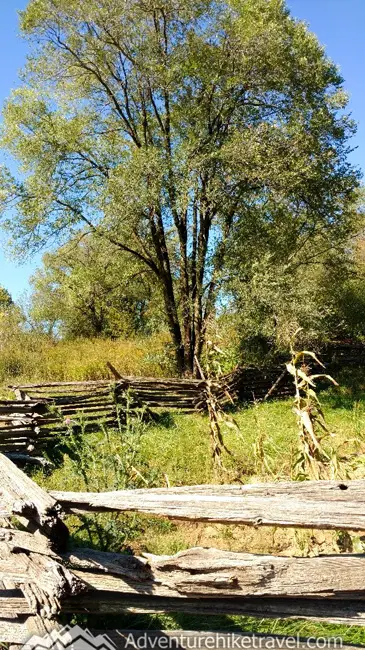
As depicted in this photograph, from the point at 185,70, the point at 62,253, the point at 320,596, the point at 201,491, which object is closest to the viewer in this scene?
the point at 320,596

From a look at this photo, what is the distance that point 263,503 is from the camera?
2443mm

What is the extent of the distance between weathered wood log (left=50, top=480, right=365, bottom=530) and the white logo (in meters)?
0.58

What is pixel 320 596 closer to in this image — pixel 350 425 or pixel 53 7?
pixel 350 425

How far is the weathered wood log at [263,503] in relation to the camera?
237cm

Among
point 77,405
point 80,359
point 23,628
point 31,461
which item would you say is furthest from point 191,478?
point 80,359

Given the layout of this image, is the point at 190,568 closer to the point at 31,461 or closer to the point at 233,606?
the point at 233,606

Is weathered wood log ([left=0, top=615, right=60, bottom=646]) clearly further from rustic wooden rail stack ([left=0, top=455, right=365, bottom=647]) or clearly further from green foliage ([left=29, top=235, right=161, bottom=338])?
green foliage ([left=29, top=235, right=161, bottom=338])

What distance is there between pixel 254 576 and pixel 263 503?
33cm

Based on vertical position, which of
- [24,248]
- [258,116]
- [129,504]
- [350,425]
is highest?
[258,116]

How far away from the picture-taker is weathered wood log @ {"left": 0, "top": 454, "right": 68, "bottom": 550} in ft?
8.58

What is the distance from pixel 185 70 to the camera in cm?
1135

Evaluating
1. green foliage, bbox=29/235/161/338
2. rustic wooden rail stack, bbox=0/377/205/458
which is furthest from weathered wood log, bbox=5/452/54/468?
green foliage, bbox=29/235/161/338

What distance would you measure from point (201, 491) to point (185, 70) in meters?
10.8

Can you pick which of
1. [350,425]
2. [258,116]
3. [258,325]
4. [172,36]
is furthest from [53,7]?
[350,425]
